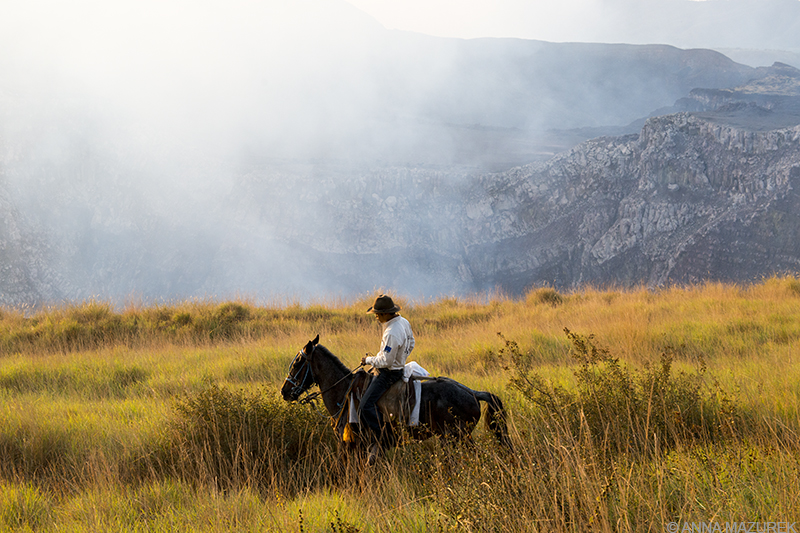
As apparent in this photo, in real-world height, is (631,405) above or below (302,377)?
below

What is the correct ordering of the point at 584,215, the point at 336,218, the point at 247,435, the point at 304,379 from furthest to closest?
the point at 336,218 → the point at 584,215 → the point at 247,435 → the point at 304,379

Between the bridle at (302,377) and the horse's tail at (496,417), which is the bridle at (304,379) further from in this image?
the horse's tail at (496,417)

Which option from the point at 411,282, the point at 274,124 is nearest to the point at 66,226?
the point at 274,124

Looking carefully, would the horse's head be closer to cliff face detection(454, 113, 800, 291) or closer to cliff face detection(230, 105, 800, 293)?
cliff face detection(230, 105, 800, 293)

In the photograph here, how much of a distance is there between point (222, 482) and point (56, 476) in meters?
1.70

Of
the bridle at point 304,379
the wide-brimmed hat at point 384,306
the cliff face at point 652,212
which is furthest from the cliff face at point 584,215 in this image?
the bridle at point 304,379

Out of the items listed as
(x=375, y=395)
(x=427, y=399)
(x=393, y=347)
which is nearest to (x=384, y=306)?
(x=393, y=347)

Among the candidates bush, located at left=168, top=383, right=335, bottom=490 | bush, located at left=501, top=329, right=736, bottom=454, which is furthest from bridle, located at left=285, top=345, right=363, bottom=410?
bush, located at left=501, top=329, right=736, bottom=454

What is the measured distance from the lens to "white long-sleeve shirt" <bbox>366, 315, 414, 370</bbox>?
13.8ft

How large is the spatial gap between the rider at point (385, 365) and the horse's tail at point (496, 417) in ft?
2.58

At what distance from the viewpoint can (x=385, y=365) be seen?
4.23 m

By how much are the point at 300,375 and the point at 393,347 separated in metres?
1.17

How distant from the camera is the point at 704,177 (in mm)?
37000

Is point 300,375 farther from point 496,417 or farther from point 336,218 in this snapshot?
point 336,218
